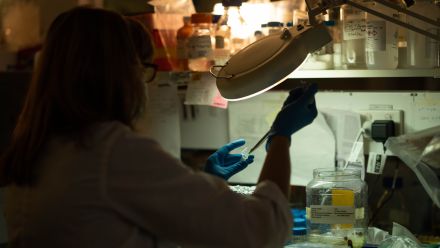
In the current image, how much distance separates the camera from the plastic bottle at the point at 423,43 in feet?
5.40

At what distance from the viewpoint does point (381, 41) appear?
1.65 meters

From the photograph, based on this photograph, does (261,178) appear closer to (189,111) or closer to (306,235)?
(306,235)

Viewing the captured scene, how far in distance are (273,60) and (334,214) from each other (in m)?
0.57

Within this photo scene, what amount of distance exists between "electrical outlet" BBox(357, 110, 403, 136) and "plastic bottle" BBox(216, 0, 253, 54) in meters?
0.44

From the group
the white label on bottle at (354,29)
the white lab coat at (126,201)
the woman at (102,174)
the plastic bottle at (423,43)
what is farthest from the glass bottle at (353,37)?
the white lab coat at (126,201)

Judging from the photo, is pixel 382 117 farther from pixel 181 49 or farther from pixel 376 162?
pixel 181 49

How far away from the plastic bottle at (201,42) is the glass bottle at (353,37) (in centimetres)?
42

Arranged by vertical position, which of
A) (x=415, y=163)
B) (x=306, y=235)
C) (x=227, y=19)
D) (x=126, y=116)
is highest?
(x=227, y=19)

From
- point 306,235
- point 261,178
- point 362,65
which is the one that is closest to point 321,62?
point 362,65

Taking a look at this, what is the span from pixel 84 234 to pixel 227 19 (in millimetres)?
Result: 1062

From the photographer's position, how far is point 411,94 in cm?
180

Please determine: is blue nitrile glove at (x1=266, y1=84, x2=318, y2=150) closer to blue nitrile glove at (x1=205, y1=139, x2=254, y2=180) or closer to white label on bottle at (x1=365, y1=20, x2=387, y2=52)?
blue nitrile glove at (x1=205, y1=139, x2=254, y2=180)

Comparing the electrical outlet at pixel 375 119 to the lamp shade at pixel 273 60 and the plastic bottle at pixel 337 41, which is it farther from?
the lamp shade at pixel 273 60

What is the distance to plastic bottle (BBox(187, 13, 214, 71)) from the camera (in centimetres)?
188
